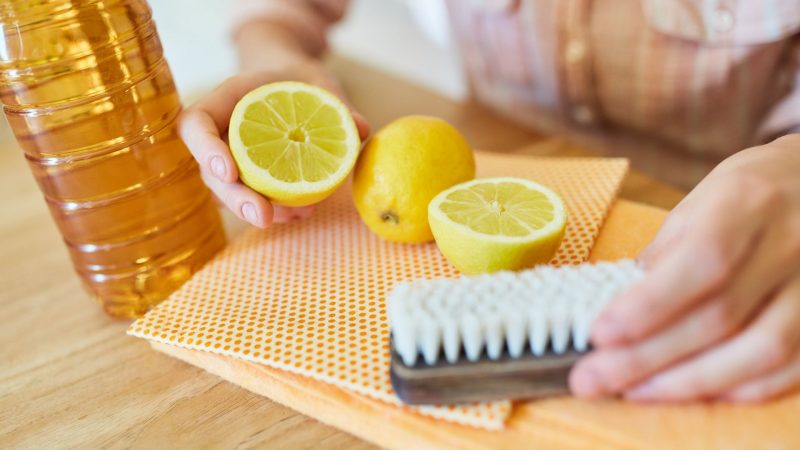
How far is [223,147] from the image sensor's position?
0.74 m

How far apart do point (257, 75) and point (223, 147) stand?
0.18 m

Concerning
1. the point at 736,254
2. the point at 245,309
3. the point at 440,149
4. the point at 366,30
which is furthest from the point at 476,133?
the point at 366,30

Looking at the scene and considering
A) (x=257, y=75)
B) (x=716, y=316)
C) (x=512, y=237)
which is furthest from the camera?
(x=257, y=75)

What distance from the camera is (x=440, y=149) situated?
78 centimetres

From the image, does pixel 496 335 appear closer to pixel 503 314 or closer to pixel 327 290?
pixel 503 314

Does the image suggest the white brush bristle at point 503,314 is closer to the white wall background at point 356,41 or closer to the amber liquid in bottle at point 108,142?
the amber liquid in bottle at point 108,142

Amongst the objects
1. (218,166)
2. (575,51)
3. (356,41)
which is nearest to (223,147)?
(218,166)

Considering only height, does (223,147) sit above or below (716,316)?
above

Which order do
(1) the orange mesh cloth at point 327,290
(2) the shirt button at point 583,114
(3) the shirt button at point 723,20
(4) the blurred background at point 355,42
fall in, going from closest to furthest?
(1) the orange mesh cloth at point 327,290 → (3) the shirt button at point 723,20 → (2) the shirt button at point 583,114 → (4) the blurred background at point 355,42

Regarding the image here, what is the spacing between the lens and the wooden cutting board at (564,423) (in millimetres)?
516

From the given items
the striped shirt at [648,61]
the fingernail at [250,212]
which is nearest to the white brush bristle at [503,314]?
the fingernail at [250,212]

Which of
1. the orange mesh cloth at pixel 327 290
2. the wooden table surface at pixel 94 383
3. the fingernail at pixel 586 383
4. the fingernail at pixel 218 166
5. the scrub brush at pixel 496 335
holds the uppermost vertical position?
the fingernail at pixel 218 166

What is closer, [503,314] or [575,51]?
[503,314]

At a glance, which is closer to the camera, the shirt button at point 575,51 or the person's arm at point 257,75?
the person's arm at point 257,75
